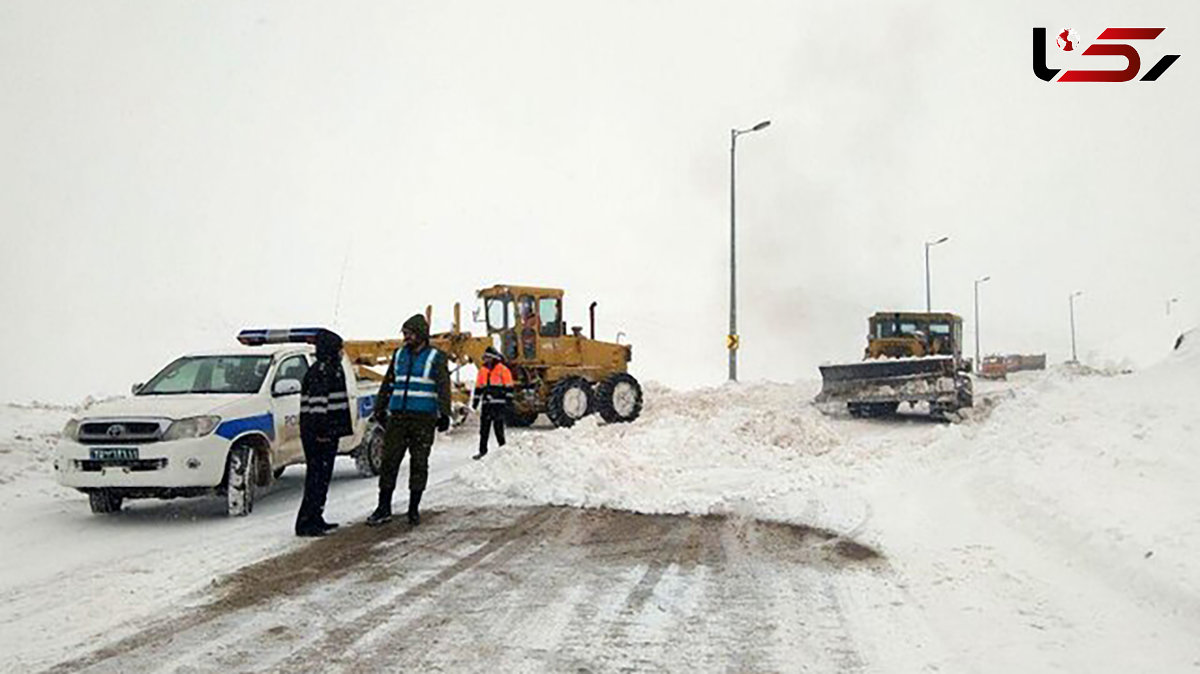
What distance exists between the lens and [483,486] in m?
10.5

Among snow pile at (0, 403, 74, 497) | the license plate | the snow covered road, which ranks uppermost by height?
the license plate

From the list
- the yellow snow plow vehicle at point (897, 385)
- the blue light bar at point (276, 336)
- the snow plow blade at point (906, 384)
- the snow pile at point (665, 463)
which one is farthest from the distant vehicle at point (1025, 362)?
the blue light bar at point (276, 336)

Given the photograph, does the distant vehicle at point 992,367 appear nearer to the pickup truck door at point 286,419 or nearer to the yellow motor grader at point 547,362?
the yellow motor grader at point 547,362

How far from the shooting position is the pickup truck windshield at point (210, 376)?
30.9 feet

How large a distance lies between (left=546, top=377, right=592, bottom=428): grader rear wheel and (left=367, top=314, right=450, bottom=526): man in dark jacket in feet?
37.3

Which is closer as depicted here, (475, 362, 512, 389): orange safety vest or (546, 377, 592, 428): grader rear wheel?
(475, 362, 512, 389): orange safety vest

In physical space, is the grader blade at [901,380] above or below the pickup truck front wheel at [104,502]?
above

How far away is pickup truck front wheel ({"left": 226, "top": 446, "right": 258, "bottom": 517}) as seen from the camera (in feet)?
28.4

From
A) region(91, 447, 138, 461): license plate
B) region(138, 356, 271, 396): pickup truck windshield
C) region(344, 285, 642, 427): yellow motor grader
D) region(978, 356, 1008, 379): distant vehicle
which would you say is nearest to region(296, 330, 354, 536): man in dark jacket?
region(91, 447, 138, 461): license plate

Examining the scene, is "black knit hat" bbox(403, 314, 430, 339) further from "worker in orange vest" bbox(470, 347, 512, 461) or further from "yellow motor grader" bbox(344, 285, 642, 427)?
"yellow motor grader" bbox(344, 285, 642, 427)

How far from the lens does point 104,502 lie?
8.73 m

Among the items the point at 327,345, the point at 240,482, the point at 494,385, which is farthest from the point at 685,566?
the point at 494,385

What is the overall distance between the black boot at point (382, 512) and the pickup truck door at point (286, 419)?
71.0 inches

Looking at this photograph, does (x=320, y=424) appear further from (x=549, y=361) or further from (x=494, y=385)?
(x=549, y=361)
